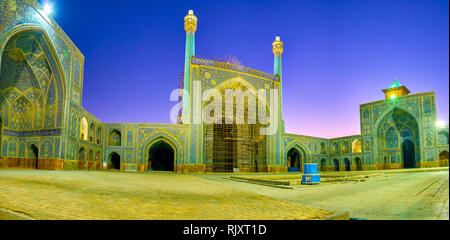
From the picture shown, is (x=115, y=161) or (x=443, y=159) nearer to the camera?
(x=443, y=159)

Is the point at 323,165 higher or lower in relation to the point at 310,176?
lower

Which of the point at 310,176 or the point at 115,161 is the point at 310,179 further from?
the point at 115,161

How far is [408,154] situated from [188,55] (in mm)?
23834

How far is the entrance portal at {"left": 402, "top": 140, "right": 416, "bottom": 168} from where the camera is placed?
28002 mm

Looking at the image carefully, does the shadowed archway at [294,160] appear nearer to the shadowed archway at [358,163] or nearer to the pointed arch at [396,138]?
the shadowed archway at [358,163]

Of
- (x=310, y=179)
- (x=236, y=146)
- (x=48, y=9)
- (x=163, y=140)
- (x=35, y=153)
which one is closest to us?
(x=310, y=179)

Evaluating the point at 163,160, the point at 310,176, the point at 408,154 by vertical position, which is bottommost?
the point at 163,160

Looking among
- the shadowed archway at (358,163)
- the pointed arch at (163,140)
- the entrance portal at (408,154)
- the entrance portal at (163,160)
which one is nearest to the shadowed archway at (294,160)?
the shadowed archway at (358,163)

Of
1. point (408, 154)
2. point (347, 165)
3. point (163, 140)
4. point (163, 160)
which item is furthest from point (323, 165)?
point (163, 140)

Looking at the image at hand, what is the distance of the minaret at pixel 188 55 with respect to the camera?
23062mm

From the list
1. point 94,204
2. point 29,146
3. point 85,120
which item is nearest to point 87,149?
point 85,120

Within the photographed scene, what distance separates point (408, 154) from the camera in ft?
93.6

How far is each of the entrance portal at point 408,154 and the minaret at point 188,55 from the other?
22097 mm
